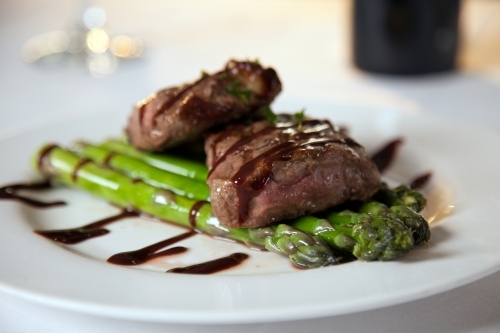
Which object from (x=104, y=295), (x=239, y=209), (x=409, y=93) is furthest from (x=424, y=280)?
(x=409, y=93)

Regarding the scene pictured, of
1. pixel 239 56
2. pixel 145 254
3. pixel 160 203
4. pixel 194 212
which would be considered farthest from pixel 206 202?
pixel 239 56

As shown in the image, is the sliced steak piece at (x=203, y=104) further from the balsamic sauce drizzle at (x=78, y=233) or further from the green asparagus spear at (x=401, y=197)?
the green asparagus spear at (x=401, y=197)

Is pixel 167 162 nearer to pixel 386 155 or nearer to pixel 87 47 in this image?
pixel 386 155

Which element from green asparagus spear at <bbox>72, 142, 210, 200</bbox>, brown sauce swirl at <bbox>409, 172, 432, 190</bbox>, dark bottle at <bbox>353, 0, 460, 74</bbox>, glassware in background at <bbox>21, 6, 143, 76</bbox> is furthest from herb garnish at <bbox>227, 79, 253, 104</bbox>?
glassware in background at <bbox>21, 6, 143, 76</bbox>

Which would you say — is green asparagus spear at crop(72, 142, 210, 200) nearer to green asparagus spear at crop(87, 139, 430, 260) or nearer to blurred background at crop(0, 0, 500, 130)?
green asparagus spear at crop(87, 139, 430, 260)

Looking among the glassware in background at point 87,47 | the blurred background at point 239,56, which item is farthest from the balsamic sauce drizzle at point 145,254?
the glassware in background at point 87,47

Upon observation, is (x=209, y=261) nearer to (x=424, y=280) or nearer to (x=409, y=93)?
(x=424, y=280)
